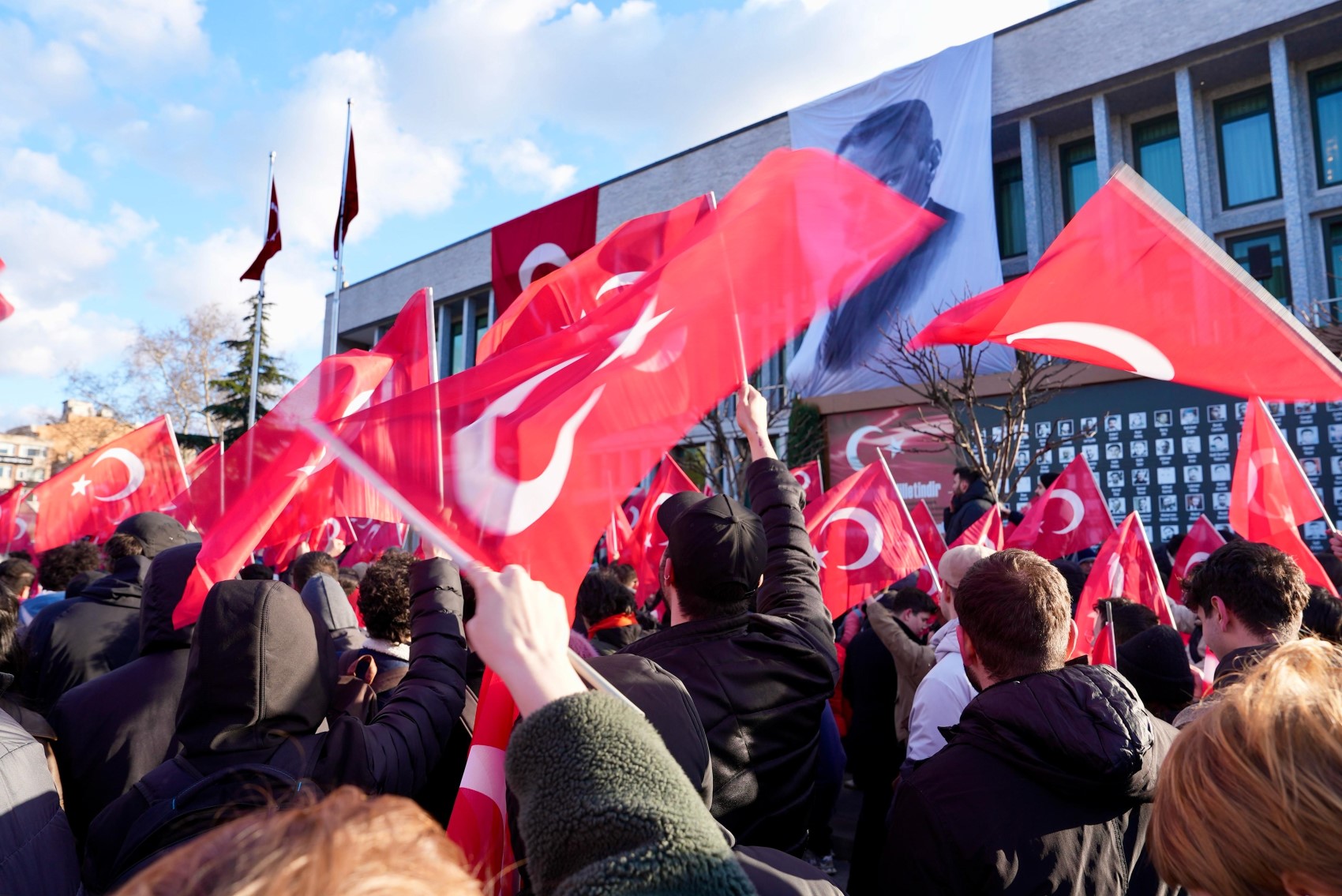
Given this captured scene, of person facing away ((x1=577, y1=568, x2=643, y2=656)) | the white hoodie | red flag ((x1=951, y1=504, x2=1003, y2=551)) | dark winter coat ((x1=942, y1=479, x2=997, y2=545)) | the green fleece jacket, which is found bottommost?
the white hoodie

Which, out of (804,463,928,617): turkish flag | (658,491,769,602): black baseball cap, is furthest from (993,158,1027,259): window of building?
(658,491,769,602): black baseball cap

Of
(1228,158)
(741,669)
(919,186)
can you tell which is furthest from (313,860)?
(1228,158)

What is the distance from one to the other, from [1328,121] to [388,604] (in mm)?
21193

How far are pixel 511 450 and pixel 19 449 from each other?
117315 millimetres

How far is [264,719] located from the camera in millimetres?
2053

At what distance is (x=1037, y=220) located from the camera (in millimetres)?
20531

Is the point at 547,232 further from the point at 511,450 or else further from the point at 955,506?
the point at 511,450

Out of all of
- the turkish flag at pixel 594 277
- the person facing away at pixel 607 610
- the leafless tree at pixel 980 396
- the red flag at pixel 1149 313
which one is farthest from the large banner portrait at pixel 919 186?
the red flag at pixel 1149 313

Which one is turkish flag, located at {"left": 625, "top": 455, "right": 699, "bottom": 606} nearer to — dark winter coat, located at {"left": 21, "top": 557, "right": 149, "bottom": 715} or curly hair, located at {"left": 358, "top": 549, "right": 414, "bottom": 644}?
dark winter coat, located at {"left": 21, "top": 557, "right": 149, "bottom": 715}

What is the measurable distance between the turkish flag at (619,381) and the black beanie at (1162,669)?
1.73 m

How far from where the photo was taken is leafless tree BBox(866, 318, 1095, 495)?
14.0 m

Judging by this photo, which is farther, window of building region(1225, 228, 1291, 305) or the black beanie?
window of building region(1225, 228, 1291, 305)

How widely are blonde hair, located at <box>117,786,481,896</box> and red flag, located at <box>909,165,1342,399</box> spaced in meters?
3.19

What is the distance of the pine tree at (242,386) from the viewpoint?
119 feet
